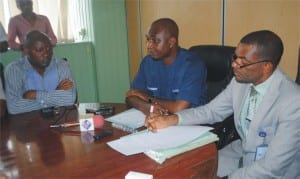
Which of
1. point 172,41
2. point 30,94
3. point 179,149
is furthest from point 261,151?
point 30,94

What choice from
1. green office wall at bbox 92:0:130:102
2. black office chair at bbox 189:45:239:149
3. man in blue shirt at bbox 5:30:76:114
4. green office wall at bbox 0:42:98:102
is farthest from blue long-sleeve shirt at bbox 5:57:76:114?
green office wall at bbox 92:0:130:102

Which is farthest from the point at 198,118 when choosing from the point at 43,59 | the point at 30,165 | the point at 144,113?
the point at 43,59

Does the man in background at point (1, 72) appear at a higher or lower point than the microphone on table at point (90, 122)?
higher

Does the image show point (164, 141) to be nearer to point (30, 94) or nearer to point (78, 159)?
point (78, 159)

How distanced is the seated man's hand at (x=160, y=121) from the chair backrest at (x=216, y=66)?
72cm

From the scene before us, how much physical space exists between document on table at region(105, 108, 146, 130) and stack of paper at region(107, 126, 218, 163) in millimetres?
160

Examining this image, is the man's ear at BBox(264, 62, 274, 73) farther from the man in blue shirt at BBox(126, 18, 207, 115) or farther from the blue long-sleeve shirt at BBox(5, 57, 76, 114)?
the blue long-sleeve shirt at BBox(5, 57, 76, 114)

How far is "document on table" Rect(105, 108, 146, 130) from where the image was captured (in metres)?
1.56

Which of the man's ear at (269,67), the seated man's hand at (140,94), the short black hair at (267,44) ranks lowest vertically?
the seated man's hand at (140,94)

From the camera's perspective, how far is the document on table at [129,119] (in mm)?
1560

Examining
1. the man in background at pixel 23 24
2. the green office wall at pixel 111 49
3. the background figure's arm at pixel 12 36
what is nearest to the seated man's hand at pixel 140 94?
the man in background at pixel 23 24

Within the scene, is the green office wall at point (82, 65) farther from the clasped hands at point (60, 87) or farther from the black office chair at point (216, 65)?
the black office chair at point (216, 65)

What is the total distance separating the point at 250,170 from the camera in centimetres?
130

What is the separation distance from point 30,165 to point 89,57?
3.06m
